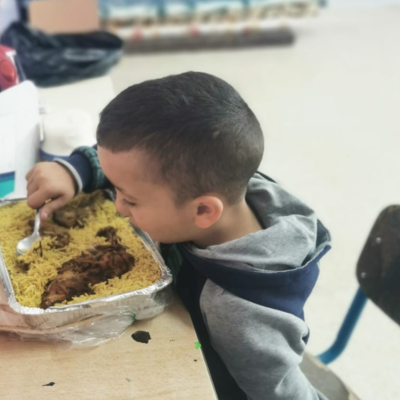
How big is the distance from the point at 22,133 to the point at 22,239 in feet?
0.82

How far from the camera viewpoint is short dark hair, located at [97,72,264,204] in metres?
0.55

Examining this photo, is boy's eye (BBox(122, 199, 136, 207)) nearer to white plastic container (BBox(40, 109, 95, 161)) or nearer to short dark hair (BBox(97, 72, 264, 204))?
short dark hair (BBox(97, 72, 264, 204))

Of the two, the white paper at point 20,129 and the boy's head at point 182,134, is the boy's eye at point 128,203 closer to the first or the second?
the boy's head at point 182,134

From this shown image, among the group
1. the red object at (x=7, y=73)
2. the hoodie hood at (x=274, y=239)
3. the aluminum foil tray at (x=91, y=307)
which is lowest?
the aluminum foil tray at (x=91, y=307)

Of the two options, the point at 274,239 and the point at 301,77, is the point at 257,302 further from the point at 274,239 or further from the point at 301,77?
the point at 301,77

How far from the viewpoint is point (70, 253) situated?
65cm

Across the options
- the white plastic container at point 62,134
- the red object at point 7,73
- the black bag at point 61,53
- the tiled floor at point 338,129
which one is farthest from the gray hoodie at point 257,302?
the black bag at point 61,53

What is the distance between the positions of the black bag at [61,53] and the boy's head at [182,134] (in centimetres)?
88

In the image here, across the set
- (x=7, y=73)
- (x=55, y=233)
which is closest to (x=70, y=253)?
(x=55, y=233)

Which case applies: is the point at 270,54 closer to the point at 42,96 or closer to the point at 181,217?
Answer: the point at 42,96

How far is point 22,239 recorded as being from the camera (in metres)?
0.66

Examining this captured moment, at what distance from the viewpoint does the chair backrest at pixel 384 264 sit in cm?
82

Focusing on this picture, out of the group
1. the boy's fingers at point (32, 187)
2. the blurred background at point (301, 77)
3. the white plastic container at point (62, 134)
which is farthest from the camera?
the blurred background at point (301, 77)

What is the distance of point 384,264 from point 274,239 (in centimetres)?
31
